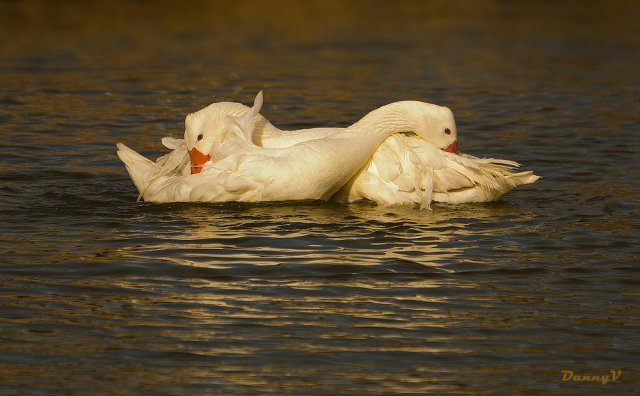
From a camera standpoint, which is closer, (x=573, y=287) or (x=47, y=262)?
(x=573, y=287)

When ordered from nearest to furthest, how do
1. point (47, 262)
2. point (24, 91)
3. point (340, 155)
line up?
point (47, 262)
point (340, 155)
point (24, 91)

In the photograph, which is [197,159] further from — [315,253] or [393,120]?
[315,253]

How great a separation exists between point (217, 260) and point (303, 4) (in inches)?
752

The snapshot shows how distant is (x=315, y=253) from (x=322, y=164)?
1.50 metres

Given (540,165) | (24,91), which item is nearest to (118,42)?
(24,91)

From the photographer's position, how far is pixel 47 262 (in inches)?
337

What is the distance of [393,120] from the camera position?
429 inches

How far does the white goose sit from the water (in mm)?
195

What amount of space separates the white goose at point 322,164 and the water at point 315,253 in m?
0.19

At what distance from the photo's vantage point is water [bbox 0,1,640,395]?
21.4 feet

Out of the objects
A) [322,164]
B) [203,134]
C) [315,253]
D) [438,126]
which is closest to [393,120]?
[438,126]

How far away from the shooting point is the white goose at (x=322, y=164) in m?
10.2

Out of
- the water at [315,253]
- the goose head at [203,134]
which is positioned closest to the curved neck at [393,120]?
the water at [315,253]

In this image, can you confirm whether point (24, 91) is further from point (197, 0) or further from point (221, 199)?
point (197, 0)
